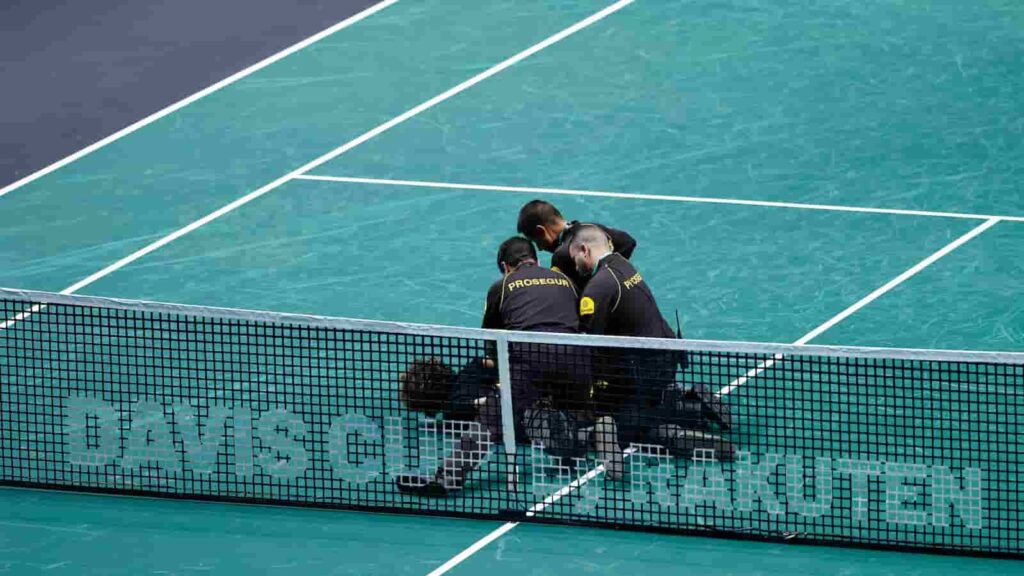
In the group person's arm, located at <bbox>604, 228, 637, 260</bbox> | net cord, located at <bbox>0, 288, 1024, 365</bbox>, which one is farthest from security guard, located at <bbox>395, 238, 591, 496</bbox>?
person's arm, located at <bbox>604, 228, 637, 260</bbox>

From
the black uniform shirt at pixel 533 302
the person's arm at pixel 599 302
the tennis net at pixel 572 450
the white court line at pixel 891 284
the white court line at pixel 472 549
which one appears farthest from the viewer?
the white court line at pixel 891 284

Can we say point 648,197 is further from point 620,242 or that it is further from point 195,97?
point 195,97

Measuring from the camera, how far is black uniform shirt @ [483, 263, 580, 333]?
42.9 feet

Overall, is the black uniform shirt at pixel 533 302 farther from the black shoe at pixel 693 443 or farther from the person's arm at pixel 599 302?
the black shoe at pixel 693 443

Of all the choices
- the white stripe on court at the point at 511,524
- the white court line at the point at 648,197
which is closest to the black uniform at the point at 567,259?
the white stripe on court at the point at 511,524

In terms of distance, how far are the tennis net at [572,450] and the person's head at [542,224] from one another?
1671 millimetres

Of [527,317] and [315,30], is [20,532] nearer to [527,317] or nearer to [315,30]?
[527,317]

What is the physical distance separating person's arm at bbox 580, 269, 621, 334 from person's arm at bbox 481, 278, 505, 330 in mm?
566

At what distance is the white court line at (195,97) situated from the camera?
1969 centimetres

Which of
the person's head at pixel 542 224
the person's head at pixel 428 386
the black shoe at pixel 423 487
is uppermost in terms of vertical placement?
the person's head at pixel 542 224

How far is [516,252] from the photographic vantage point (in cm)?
1350

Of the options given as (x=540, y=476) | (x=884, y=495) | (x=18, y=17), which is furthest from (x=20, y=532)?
(x=18, y=17)

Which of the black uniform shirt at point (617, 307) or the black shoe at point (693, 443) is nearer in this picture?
the black shoe at point (693, 443)

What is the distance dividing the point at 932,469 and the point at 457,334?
9.87 ft
